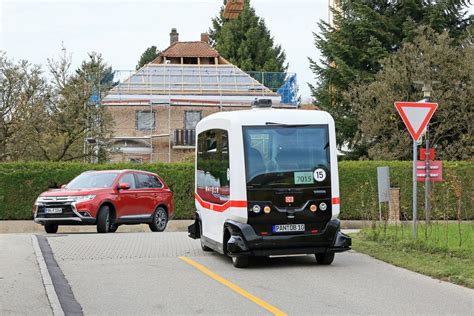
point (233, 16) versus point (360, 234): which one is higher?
point (233, 16)

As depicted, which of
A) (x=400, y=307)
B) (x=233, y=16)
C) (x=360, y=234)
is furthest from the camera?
(x=233, y=16)

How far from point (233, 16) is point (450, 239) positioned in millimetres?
20392

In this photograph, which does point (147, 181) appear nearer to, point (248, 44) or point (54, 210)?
point (54, 210)

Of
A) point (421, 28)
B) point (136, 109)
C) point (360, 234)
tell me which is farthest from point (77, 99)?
point (360, 234)

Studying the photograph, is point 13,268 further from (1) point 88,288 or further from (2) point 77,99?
(2) point 77,99

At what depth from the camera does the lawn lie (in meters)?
12.2

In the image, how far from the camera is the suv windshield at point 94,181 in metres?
22.4

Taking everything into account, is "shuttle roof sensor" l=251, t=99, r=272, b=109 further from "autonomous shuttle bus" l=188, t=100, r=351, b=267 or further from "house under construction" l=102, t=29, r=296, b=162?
"house under construction" l=102, t=29, r=296, b=162

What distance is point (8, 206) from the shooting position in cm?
3017

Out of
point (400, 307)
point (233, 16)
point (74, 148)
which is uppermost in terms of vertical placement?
point (233, 16)

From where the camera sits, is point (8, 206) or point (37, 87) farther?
point (37, 87)

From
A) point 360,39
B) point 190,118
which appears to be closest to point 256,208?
point 360,39

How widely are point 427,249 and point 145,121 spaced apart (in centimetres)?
4116

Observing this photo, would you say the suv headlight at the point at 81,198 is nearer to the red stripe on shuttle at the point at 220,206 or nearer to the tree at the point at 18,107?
the red stripe on shuttle at the point at 220,206
